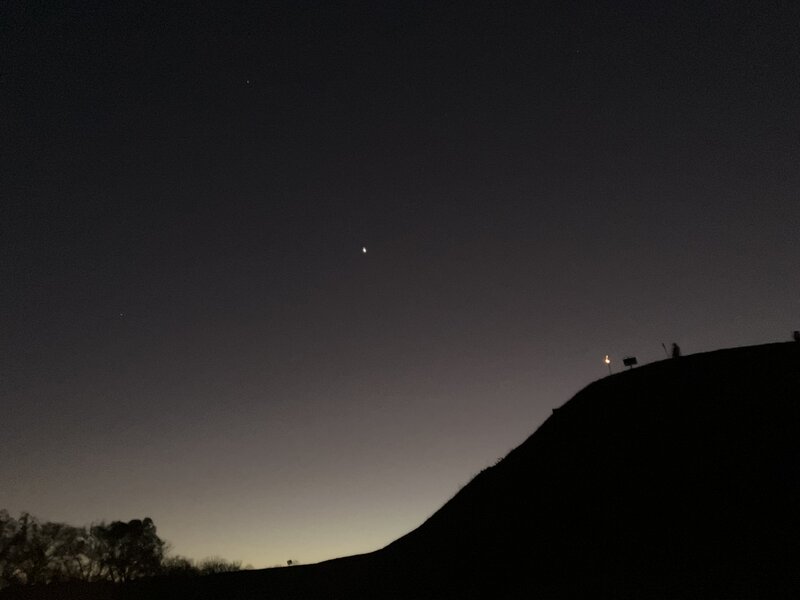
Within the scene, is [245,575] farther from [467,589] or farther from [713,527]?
[713,527]

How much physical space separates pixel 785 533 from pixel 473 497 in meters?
20.9

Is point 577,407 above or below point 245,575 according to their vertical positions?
above

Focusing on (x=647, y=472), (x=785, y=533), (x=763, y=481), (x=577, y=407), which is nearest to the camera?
(x=785, y=533)

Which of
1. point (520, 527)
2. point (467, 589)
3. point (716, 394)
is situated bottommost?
point (467, 589)

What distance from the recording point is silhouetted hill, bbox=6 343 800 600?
77.9 feet

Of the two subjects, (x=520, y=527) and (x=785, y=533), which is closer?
(x=785, y=533)

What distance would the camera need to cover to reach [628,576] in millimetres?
24500

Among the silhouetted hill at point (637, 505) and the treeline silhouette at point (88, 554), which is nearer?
the silhouetted hill at point (637, 505)

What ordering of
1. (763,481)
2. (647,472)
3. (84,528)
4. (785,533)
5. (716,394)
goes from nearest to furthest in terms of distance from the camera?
(785,533), (763,481), (647,472), (716,394), (84,528)

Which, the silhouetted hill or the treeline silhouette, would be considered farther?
the treeline silhouette

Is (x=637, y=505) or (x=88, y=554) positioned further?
(x=88, y=554)

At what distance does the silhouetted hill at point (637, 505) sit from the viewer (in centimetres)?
2375

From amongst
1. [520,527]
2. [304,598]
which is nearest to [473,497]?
[520,527]

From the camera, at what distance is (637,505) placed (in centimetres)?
2923
